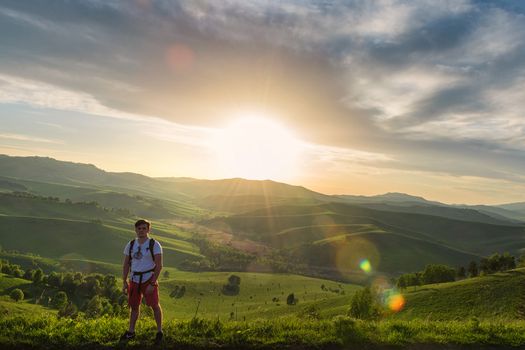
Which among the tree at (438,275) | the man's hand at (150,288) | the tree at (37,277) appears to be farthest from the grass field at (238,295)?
the man's hand at (150,288)

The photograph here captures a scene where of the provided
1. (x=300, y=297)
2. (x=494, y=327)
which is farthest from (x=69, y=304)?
(x=494, y=327)

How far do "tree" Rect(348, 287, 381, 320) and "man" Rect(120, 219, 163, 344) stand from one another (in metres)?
25.5

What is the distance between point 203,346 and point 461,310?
40.7 meters

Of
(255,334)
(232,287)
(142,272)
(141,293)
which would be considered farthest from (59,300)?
(255,334)

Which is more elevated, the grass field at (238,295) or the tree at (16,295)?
the tree at (16,295)

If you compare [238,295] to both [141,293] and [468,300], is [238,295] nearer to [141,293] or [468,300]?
[468,300]

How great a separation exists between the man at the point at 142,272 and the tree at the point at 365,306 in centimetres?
2547

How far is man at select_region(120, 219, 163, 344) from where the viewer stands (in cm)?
1148

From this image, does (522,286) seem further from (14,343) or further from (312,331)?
(14,343)

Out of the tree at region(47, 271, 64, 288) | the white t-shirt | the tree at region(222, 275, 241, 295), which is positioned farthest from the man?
the tree at region(222, 275, 241, 295)

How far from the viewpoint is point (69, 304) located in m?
105

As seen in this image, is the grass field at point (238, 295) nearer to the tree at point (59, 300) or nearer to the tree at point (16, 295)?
the tree at point (59, 300)

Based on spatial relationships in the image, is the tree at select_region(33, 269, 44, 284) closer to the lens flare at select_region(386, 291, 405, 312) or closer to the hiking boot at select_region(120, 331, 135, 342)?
the lens flare at select_region(386, 291, 405, 312)

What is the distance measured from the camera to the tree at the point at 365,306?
3309 centimetres
